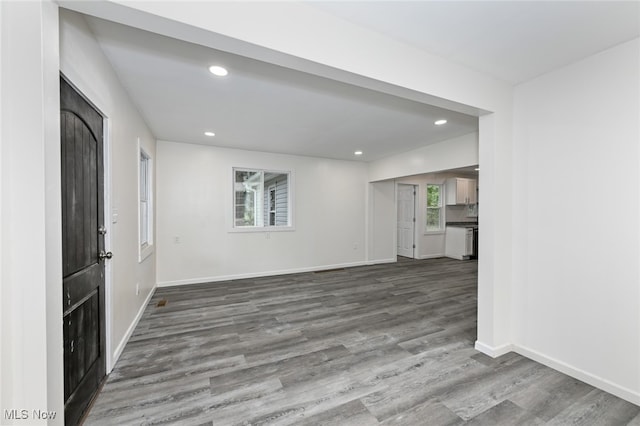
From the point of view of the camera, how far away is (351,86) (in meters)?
2.58

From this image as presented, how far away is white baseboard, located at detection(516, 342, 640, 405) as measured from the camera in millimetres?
1874

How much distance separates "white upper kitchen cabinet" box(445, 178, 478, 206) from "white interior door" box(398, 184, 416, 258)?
1.08m

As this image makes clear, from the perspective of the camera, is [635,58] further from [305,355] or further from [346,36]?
[305,355]

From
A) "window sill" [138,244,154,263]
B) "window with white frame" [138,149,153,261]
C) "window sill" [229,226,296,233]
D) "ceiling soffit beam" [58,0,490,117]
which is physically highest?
"ceiling soffit beam" [58,0,490,117]

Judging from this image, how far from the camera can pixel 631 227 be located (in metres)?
1.87

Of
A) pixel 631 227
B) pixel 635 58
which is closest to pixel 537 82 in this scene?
pixel 635 58

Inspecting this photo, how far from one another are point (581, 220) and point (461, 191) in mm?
5788

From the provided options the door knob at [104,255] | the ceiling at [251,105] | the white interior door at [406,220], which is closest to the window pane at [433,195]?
the white interior door at [406,220]

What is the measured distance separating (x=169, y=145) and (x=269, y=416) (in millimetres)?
4503

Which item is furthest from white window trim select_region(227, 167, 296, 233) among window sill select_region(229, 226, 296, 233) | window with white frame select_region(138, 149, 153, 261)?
window with white frame select_region(138, 149, 153, 261)

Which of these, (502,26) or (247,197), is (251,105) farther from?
(247,197)

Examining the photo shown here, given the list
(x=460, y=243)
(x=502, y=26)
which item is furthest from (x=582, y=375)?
(x=460, y=243)

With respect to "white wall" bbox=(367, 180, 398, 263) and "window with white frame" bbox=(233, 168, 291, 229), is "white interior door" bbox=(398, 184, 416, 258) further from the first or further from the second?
"window with white frame" bbox=(233, 168, 291, 229)

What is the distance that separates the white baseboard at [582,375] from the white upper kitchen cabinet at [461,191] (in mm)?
5654
